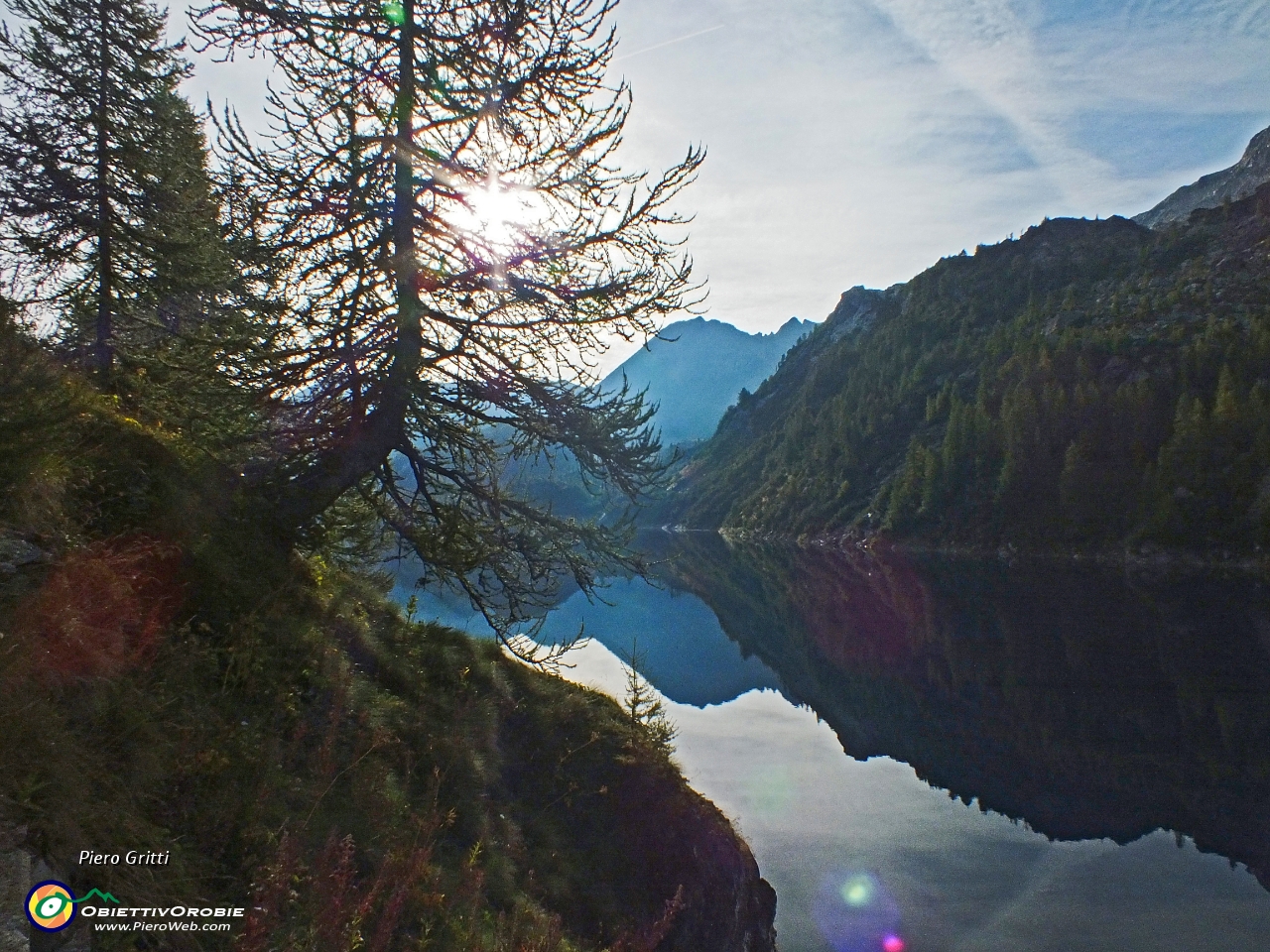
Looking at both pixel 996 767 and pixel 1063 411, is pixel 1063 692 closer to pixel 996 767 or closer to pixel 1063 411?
pixel 996 767

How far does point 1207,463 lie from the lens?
226 feet

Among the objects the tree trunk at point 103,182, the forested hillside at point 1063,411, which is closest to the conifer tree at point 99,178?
the tree trunk at point 103,182

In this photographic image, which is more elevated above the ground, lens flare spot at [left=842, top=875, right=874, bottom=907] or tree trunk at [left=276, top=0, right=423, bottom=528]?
tree trunk at [left=276, top=0, right=423, bottom=528]

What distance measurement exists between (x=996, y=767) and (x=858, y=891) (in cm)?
791

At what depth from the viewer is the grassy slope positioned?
4785 millimetres

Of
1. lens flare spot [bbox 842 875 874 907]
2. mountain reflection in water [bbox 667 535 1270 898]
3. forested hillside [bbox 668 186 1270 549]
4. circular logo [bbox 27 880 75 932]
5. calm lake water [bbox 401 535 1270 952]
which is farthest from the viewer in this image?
forested hillside [bbox 668 186 1270 549]

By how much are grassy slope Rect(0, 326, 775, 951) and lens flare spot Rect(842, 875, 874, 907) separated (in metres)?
2.65

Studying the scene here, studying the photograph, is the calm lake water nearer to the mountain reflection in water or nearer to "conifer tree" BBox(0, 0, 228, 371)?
the mountain reflection in water

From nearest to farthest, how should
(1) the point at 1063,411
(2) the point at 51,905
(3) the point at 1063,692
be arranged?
(2) the point at 51,905 → (3) the point at 1063,692 → (1) the point at 1063,411

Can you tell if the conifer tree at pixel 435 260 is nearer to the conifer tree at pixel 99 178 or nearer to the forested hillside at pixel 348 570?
the forested hillside at pixel 348 570

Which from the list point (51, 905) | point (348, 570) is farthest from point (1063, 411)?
point (51, 905)

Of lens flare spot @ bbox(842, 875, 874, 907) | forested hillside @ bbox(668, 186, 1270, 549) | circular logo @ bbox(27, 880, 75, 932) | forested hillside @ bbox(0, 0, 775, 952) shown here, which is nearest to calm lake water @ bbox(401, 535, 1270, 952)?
lens flare spot @ bbox(842, 875, 874, 907)

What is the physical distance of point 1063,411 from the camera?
9131cm

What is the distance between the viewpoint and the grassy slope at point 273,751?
4785mm
